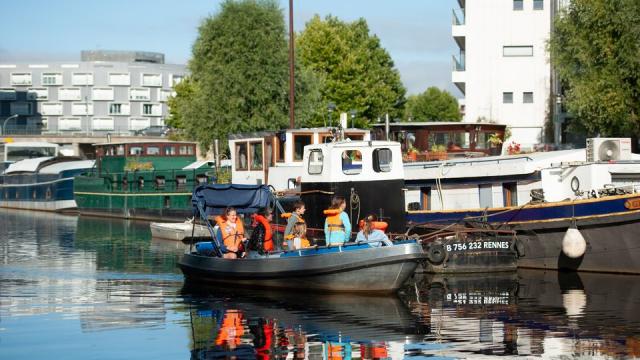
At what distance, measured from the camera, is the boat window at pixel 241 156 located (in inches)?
1674

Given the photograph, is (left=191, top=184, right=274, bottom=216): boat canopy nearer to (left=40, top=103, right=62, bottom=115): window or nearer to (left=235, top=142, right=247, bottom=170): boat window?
(left=235, top=142, right=247, bottom=170): boat window

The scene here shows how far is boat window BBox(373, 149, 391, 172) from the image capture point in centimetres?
3005

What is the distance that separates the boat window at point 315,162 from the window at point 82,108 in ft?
441

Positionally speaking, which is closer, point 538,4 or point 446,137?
point 446,137

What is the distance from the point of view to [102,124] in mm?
161125

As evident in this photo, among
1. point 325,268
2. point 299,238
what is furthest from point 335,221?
point 325,268

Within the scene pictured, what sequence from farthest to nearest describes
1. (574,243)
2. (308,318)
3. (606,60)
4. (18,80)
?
(18,80), (606,60), (574,243), (308,318)

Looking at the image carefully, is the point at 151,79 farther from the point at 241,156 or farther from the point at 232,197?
the point at 232,197

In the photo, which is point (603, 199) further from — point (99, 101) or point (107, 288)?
point (99, 101)

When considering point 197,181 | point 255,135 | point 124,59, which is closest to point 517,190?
point 255,135

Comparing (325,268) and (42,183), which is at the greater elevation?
(42,183)

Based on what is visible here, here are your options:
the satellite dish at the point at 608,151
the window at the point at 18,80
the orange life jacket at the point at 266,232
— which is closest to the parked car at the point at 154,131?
the window at the point at 18,80

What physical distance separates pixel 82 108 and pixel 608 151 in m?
137

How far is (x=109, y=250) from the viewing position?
1558 inches
